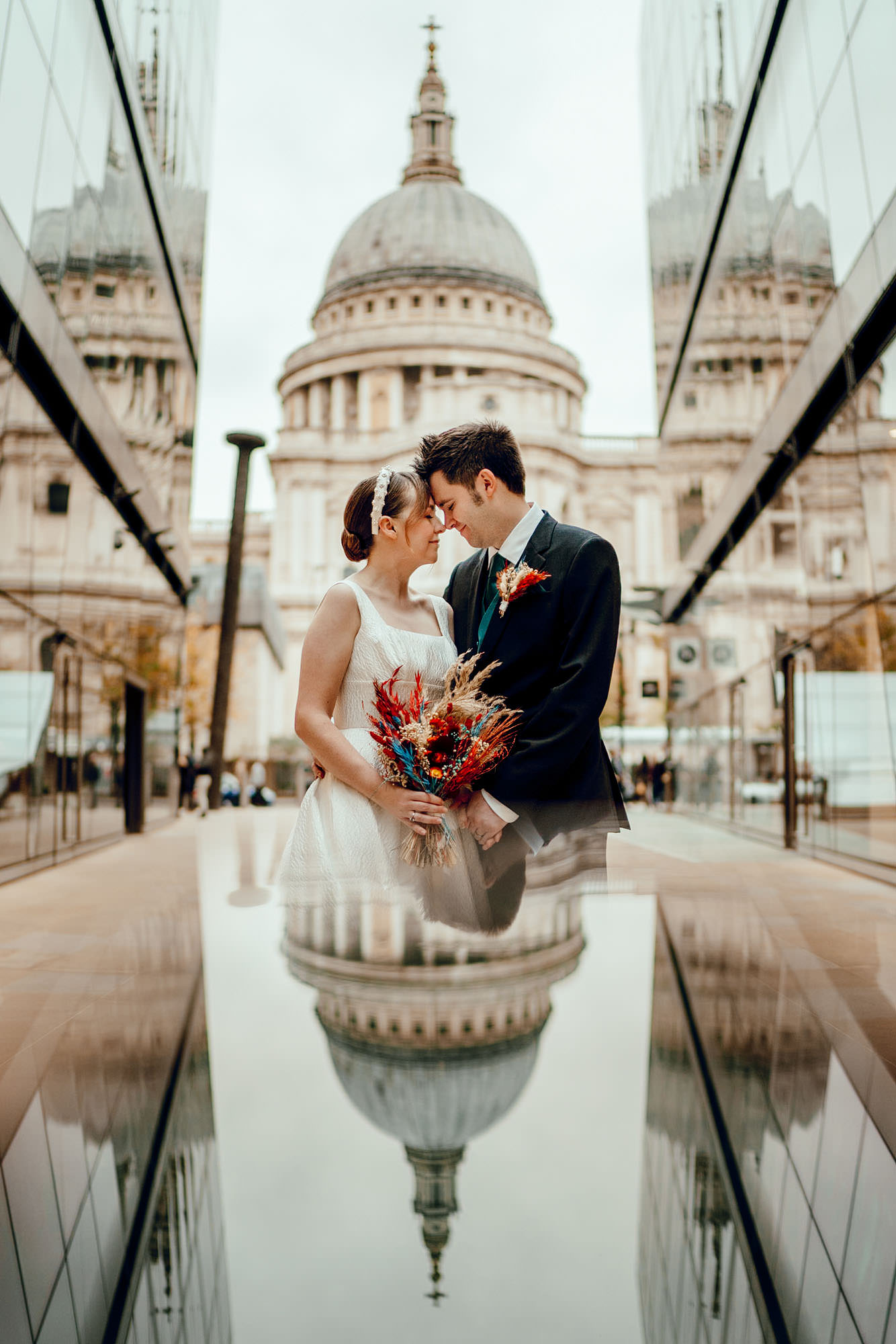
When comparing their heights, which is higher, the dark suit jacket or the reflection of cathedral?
the dark suit jacket

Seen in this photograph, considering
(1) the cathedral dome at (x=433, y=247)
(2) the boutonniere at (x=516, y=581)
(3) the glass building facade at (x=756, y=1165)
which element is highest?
(1) the cathedral dome at (x=433, y=247)

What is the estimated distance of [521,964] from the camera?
3.95 ft

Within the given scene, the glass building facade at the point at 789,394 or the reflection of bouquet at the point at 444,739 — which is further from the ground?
the glass building facade at the point at 789,394

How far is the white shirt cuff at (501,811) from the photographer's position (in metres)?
1.52

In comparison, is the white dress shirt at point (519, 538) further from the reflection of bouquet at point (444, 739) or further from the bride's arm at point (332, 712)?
the reflection of bouquet at point (444, 739)

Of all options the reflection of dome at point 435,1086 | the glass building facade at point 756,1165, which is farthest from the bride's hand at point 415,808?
the reflection of dome at point 435,1086

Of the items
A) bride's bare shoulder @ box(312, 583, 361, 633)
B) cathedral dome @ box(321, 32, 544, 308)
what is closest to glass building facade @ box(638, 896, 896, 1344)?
bride's bare shoulder @ box(312, 583, 361, 633)

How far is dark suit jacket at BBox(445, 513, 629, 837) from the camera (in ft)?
5.53

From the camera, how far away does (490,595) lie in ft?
7.17

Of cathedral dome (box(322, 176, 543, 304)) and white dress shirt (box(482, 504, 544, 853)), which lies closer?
white dress shirt (box(482, 504, 544, 853))

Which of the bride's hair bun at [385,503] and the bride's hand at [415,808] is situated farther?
the bride's hair bun at [385,503]

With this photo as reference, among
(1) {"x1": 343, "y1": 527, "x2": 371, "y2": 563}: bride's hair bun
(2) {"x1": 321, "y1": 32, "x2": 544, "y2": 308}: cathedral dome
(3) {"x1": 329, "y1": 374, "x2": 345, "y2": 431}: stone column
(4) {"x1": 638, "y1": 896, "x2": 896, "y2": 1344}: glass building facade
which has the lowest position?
(4) {"x1": 638, "y1": 896, "x2": 896, "y2": 1344}: glass building facade

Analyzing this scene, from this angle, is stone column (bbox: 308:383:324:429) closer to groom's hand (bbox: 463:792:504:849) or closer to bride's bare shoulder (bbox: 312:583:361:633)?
bride's bare shoulder (bbox: 312:583:361:633)

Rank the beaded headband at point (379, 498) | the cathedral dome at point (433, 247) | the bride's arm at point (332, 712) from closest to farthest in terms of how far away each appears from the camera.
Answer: the bride's arm at point (332, 712) → the beaded headband at point (379, 498) → the cathedral dome at point (433, 247)
